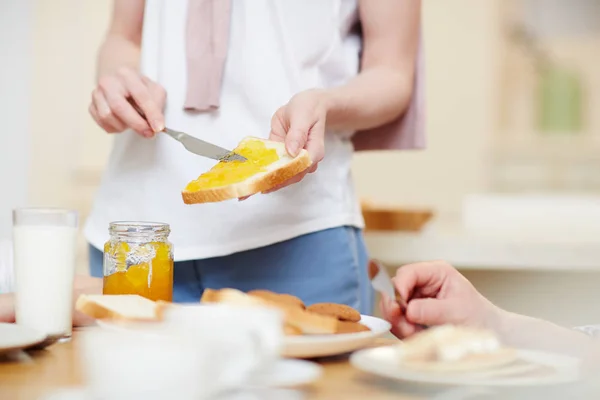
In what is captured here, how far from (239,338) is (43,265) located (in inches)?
14.0

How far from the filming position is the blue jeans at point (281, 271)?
1149 mm

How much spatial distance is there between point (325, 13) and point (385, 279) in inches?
20.1

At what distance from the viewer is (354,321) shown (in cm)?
78

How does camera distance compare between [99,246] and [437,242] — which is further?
[437,242]

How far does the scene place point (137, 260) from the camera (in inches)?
33.4

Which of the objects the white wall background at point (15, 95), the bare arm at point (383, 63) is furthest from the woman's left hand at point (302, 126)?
the white wall background at point (15, 95)

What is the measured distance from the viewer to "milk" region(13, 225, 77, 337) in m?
0.78

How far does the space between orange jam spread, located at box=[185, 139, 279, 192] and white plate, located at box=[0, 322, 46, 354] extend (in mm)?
272

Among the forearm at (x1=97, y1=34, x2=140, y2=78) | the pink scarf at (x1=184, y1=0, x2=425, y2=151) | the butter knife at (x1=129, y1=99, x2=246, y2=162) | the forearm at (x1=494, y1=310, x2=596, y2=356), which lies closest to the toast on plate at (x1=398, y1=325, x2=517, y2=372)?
the forearm at (x1=494, y1=310, x2=596, y2=356)

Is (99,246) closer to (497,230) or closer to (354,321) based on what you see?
(354,321)

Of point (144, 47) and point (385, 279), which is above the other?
point (144, 47)

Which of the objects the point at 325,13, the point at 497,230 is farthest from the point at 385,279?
the point at 497,230

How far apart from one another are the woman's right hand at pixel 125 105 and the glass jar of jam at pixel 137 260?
236 mm

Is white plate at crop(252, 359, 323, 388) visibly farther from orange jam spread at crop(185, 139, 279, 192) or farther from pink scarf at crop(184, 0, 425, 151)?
pink scarf at crop(184, 0, 425, 151)
